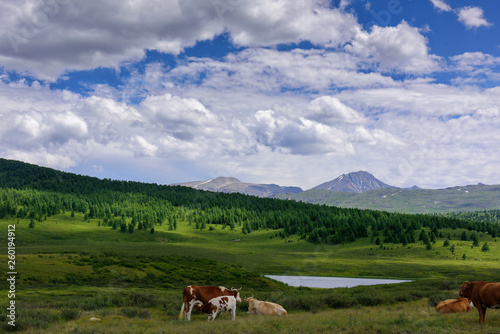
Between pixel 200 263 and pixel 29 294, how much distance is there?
134 ft

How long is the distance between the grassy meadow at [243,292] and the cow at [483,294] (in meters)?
0.95

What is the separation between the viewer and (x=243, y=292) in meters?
44.8

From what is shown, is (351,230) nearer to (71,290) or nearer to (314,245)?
(314,245)

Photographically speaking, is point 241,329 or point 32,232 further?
point 32,232

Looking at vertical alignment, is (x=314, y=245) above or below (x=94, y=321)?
below

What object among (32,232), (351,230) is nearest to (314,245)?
(351,230)

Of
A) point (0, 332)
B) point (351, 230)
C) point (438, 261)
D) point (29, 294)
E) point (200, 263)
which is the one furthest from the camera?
point (351, 230)

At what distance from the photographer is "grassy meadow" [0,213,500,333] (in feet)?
63.3

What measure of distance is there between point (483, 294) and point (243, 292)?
30965 mm

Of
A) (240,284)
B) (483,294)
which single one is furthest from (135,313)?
(240,284)

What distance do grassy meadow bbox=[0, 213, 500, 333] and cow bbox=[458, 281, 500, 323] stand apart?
95 centimetres

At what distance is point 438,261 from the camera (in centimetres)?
12962

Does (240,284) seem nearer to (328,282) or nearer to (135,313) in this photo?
(328,282)

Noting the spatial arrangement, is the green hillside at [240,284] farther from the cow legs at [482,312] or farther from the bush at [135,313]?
the cow legs at [482,312]
